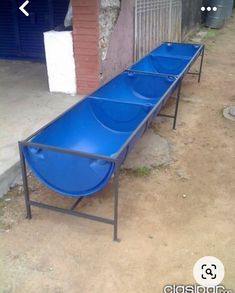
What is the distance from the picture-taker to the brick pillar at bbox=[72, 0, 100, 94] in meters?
5.48

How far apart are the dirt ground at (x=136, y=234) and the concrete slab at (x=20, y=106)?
1.14 feet

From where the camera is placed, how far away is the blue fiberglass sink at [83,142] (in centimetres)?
307

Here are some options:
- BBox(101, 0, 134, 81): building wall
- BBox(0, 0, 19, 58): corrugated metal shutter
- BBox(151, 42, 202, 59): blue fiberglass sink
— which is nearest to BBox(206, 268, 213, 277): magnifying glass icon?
BBox(101, 0, 134, 81): building wall

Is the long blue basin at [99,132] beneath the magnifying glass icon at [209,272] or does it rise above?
above

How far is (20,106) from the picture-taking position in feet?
18.3

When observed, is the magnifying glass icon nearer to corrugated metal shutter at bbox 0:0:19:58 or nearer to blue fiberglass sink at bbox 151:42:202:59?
blue fiberglass sink at bbox 151:42:202:59

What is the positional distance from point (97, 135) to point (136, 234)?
4.99 ft

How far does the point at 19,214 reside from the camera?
3.61 metres

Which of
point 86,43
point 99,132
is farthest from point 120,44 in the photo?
point 99,132

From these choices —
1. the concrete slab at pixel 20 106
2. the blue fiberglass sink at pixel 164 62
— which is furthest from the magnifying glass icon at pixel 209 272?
the blue fiberglass sink at pixel 164 62

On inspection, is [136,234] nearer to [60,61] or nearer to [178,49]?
[60,61]

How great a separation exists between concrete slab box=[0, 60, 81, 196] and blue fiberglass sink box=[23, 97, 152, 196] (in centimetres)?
69

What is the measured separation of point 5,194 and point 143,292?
1925mm

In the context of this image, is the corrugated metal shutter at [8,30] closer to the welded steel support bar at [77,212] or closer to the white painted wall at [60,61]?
the white painted wall at [60,61]
